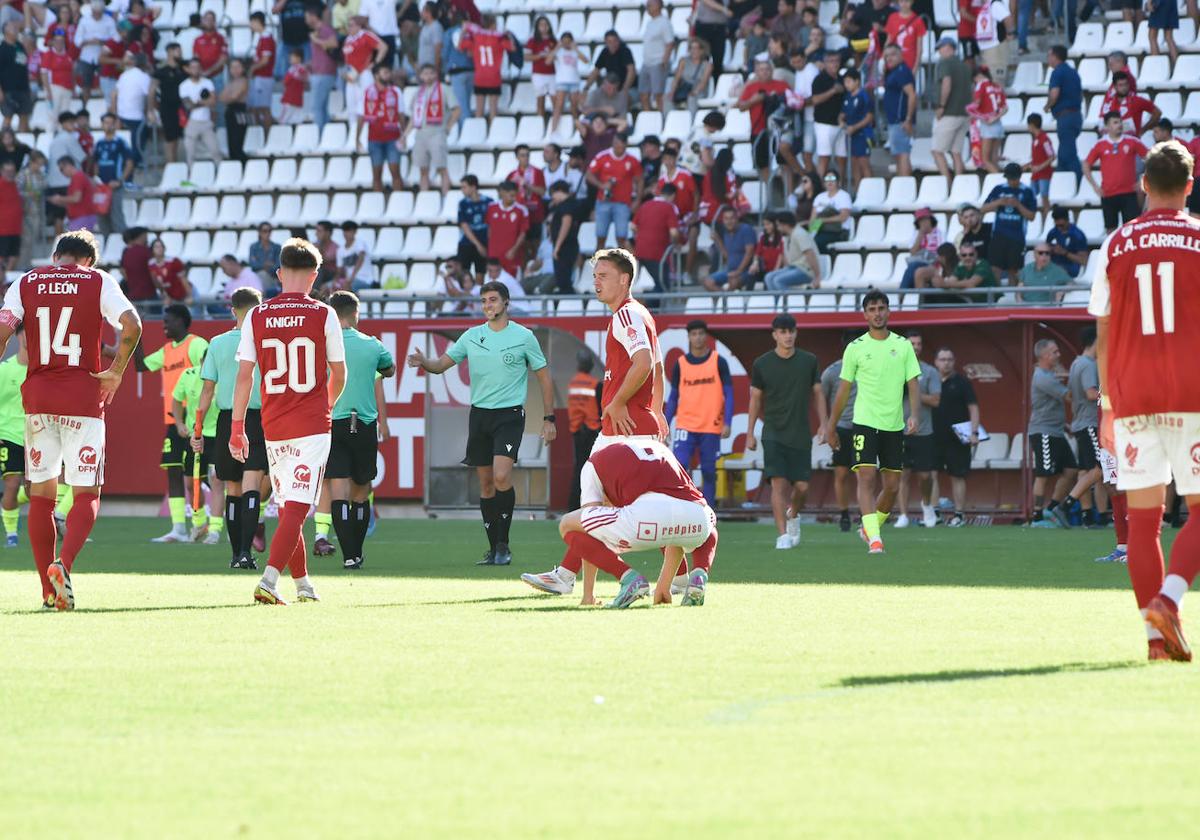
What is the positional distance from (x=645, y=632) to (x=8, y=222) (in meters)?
23.6

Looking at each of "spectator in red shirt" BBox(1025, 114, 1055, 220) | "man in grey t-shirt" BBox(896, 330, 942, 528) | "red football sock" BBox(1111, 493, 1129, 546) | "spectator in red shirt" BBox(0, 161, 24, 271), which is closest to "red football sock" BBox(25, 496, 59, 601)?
"red football sock" BBox(1111, 493, 1129, 546)

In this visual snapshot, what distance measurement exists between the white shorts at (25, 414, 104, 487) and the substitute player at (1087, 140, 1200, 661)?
610cm

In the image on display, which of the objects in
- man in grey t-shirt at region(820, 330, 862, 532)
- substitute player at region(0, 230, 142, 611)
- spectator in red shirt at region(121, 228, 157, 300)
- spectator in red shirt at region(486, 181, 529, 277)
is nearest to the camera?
substitute player at region(0, 230, 142, 611)

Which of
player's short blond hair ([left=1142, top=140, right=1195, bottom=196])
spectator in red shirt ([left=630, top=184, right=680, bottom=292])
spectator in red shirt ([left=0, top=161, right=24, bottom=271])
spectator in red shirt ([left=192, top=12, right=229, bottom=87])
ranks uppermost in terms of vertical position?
spectator in red shirt ([left=192, top=12, right=229, bottom=87])

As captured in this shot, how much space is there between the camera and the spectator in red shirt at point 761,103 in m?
27.5

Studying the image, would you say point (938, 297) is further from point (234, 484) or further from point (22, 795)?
point (22, 795)

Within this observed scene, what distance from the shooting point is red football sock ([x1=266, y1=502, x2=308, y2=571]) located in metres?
11.8

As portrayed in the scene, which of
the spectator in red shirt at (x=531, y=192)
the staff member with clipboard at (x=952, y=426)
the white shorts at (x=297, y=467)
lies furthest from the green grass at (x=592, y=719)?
the spectator in red shirt at (x=531, y=192)

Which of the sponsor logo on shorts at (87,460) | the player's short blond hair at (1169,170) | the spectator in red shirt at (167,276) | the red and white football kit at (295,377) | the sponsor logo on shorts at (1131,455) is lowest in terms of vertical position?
the sponsor logo on shorts at (87,460)

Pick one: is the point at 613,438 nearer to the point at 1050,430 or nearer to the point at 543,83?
the point at 1050,430

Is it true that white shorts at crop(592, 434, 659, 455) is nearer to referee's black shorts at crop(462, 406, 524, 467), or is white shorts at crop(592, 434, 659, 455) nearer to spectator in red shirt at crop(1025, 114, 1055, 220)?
referee's black shorts at crop(462, 406, 524, 467)

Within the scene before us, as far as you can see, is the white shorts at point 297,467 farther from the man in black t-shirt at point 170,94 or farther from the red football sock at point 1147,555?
the man in black t-shirt at point 170,94

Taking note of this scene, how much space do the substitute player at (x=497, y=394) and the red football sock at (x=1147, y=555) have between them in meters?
7.85

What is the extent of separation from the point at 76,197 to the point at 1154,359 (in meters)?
25.8
